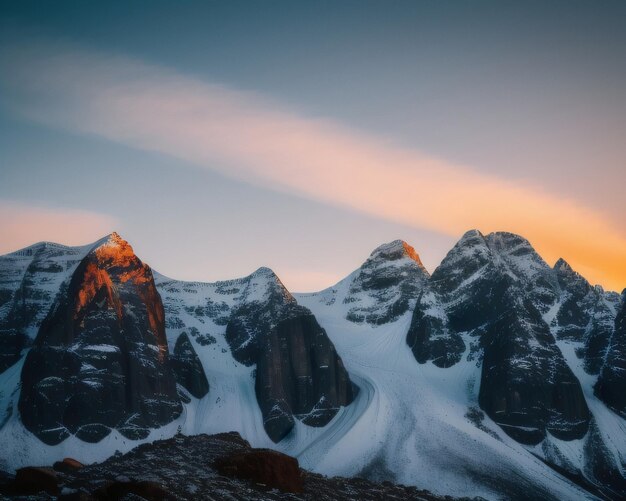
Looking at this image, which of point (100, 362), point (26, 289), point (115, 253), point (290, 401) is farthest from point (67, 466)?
point (26, 289)

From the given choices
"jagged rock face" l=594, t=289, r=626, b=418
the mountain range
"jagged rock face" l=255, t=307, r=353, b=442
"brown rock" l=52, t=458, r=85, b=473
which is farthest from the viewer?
"jagged rock face" l=594, t=289, r=626, b=418

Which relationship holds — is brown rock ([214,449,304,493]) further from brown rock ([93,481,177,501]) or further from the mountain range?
the mountain range

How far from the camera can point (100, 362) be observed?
518ft

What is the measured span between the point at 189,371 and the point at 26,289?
183 ft

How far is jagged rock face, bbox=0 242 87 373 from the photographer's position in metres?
172

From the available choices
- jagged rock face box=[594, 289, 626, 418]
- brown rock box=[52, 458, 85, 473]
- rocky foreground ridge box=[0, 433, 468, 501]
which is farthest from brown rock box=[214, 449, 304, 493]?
jagged rock face box=[594, 289, 626, 418]

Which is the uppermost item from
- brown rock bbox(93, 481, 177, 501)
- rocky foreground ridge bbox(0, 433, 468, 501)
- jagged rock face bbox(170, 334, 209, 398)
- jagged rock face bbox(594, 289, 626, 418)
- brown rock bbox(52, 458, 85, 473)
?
jagged rock face bbox(594, 289, 626, 418)

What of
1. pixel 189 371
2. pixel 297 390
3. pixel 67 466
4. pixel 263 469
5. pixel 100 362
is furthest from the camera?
pixel 297 390

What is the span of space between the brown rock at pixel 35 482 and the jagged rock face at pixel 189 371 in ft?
424

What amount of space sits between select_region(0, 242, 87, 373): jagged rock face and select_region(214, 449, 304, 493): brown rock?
11660 cm

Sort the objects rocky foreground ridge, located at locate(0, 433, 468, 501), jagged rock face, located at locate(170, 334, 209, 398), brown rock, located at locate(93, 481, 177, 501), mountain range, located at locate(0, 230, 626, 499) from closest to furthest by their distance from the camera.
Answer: brown rock, located at locate(93, 481, 177, 501)
rocky foreground ridge, located at locate(0, 433, 468, 501)
mountain range, located at locate(0, 230, 626, 499)
jagged rock face, located at locate(170, 334, 209, 398)

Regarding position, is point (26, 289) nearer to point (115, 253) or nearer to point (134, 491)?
point (115, 253)

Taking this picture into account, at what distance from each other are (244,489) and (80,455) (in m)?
86.2

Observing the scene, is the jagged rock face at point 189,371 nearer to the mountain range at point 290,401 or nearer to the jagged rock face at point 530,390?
the mountain range at point 290,401
